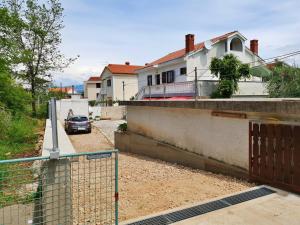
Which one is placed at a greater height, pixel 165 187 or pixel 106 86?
pixel 106 86

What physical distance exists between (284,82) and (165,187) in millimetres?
11926

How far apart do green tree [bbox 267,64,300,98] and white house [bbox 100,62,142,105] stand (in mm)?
26268

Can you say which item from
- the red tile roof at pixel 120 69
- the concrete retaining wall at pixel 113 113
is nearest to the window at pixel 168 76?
the concrete retaining wall at pixel 113 113

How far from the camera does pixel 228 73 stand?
17.5m

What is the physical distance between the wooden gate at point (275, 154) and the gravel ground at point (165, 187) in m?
0.47

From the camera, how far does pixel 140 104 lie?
1258 centimetres

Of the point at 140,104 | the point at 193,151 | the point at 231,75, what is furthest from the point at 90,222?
the point at 231,75

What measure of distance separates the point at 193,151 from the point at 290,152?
11.6 ft

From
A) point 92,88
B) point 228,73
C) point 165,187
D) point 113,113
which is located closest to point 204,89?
point 228,73

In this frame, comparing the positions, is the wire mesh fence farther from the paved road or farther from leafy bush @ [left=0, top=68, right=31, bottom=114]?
leafy bush @ [left=0, top=68, right=31, bottom=114]

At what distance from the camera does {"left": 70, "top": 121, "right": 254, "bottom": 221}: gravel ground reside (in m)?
5.14

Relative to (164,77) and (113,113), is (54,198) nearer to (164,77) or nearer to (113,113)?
(164,77)

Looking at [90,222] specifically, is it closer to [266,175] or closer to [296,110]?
[266,175]

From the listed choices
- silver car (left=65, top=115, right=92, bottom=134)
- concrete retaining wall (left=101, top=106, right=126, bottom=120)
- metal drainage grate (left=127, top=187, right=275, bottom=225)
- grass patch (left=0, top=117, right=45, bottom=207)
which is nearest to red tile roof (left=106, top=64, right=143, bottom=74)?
concrete retaining wall (left=101, top=106, right=126, bottom=120)
